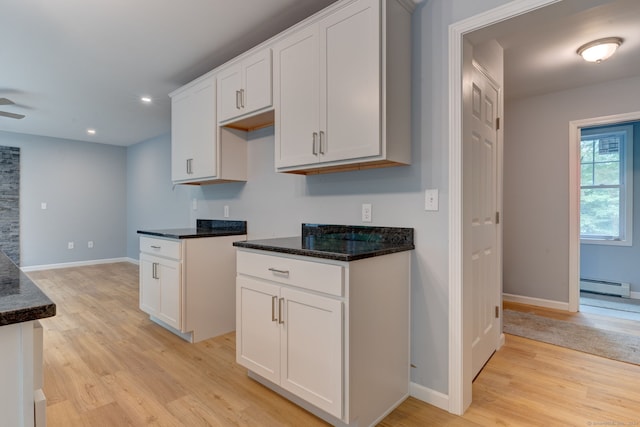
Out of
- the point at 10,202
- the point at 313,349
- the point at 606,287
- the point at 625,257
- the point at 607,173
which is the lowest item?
the point at 606,287

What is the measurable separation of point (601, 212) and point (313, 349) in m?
4.98

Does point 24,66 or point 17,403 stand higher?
point 24,66

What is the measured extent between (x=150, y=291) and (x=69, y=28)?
2.19 meters

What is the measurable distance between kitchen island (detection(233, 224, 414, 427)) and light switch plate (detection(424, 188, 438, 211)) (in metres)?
0.18

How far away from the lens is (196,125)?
313 centimetres

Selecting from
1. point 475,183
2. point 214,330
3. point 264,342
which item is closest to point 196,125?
point 214,330

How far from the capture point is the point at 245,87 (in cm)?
261

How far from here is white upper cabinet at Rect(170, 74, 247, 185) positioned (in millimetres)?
2969

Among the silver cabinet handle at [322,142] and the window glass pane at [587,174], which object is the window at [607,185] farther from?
the silver cabinet handle at [322,142]

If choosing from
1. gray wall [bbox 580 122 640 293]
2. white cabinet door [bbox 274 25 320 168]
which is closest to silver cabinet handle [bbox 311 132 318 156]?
white cabinet door [bbox 274 25 320 168]

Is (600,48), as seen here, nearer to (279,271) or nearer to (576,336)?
(576,336)

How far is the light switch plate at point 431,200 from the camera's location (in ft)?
6.25

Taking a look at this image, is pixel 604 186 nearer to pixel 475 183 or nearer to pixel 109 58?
pixel 475 183

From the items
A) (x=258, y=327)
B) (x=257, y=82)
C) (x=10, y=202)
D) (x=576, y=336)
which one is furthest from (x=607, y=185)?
(x=10, y=202)
